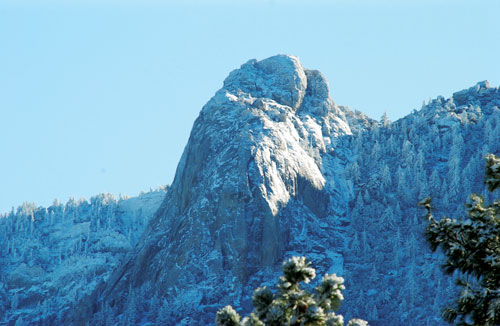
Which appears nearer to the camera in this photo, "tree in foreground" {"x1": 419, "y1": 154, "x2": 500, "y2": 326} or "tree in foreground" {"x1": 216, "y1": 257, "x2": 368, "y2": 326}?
"tree in foreground" {"x1": 216, "y1": 257, "x2": 368, "y2": 326}

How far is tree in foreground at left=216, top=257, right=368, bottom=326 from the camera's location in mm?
28297

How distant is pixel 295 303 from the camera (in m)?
28.7

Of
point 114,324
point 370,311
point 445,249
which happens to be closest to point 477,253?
point 445,249

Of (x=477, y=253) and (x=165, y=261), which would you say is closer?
(x=477, y=253)

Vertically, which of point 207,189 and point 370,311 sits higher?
point 207,189

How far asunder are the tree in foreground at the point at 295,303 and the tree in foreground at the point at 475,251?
6900 millimetres

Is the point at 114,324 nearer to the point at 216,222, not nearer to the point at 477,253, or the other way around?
the point at 216,222

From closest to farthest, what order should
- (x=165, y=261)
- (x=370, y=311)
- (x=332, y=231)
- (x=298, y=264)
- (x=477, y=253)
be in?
(x=298, y=264)
(x=477, y=253)
(x=370, y=311)
(x=165, y=261)
(x=332, y=231)

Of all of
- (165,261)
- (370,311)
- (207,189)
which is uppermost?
(207,189)

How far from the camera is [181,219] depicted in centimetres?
19625

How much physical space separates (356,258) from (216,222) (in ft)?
109

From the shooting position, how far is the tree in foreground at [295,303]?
2830 centimetres

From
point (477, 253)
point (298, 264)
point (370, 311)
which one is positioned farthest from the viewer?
point (370, 311)

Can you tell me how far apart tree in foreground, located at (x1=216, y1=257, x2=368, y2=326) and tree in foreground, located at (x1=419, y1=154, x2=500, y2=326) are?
272 inches
